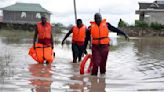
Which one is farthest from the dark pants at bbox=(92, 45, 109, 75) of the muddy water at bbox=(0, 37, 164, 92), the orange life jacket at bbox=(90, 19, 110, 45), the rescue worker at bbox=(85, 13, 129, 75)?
the muddy water at bbox=(0, 37, 164, 92)

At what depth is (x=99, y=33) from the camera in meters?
12.7

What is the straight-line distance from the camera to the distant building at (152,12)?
6228 centimetres

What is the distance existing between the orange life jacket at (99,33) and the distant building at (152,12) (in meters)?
49.4

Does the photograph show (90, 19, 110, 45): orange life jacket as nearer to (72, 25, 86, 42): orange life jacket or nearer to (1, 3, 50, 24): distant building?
(72, 25, 86, 42): orange life jacket

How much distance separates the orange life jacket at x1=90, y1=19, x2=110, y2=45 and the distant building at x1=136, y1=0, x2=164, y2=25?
4941cm

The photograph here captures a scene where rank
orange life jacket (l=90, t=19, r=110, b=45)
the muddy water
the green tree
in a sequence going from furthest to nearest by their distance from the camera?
the green tree, orange life jacket (l=90, t=19, r=110, b=45), the muddy water

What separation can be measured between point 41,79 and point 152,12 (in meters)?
52.9

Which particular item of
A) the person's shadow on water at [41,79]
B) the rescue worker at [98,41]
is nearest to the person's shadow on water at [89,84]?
the rescue worker at [98,41]

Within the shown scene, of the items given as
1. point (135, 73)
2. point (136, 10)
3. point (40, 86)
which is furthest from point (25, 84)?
point (136, 10)

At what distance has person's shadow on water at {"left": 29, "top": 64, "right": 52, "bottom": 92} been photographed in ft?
32.0

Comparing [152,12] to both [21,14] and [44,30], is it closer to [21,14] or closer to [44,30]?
[21,14]

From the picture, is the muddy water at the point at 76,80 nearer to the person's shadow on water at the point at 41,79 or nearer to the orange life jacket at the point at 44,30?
the person's shadow on water at the point at 41,79

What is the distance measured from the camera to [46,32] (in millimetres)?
15617

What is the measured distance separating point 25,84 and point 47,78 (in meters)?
1.38
